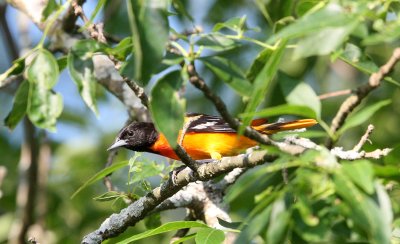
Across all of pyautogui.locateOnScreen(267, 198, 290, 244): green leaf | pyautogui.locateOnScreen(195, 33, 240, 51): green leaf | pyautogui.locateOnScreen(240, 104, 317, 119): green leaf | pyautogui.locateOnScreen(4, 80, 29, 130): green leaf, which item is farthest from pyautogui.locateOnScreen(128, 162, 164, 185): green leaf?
pyautogui.locateOnScreen(267, 198, 290, 244): green leaf

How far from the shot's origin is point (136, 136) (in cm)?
566

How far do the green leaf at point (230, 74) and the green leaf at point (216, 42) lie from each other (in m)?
0.17

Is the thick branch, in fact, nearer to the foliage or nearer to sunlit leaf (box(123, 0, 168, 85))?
the foliage

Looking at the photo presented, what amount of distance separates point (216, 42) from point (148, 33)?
0.39 meters

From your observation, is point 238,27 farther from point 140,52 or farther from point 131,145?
point 131,145

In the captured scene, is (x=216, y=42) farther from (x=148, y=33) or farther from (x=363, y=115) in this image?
(x=363, y=115)

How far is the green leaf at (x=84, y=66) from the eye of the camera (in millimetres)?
2564

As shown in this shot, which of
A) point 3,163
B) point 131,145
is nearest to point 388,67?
point 131,145

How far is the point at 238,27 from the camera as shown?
2.72 m

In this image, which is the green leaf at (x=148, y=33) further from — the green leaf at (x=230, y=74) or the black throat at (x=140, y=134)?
the black throat at (x=140, y=134)

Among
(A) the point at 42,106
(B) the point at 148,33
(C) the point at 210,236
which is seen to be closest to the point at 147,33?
(B) the point at 148,33

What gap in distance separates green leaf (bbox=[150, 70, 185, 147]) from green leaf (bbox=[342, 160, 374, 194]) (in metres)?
0.54

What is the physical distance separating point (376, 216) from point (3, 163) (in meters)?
6.51

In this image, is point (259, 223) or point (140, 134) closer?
point (259, 223)
